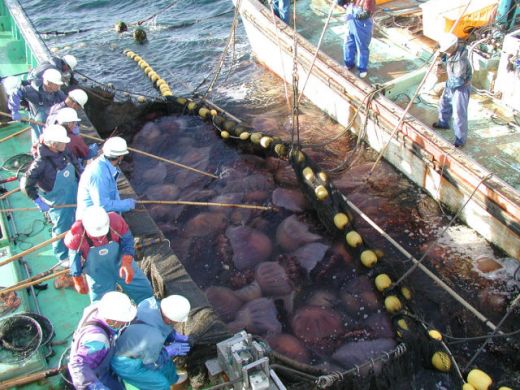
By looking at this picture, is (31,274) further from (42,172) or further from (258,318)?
(258,318)

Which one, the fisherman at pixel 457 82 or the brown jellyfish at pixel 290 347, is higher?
the fisherman at pixel 457 82

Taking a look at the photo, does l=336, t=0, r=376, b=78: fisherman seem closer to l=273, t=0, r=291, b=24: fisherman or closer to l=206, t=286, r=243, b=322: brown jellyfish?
l=273, t=0, r=291, b=24: fisherman

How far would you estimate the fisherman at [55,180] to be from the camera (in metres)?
5.11

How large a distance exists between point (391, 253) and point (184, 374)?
330 cm

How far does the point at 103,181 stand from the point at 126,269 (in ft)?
3.21

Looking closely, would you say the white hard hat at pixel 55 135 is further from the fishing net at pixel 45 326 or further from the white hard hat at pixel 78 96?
the fishing net at pixel 45 326

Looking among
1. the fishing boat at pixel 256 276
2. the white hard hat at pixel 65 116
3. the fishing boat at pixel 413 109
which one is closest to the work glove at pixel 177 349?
the fishing boat at pixel 256 276

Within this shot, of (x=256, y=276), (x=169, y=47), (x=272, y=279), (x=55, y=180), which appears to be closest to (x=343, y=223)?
(x=272, y=279)

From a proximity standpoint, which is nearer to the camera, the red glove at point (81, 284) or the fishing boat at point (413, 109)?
the red glove at point (81, 284)

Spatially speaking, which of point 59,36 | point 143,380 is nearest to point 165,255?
point 143,380

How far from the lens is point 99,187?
4.85 m

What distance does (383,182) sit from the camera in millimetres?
7273

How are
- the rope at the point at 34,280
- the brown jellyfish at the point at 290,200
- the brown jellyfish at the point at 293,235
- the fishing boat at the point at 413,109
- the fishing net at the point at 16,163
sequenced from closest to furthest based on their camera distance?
the rope at the point at 34,280
the fishing boat at the point at 413,109
the brown jellyfish at the point at 293,235
the fishing net at the point at 16,163
the brown jellyfish at the point at 290,200

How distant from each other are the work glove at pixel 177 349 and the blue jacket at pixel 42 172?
94.7 inches
